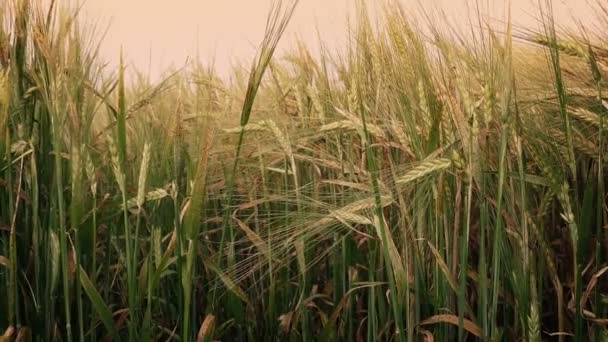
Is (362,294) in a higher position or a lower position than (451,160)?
lower

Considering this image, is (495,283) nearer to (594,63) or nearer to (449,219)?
(449,219)

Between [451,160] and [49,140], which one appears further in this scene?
[49,140]

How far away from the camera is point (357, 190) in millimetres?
1610

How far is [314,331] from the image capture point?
76.0 inches

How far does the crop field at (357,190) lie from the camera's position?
4.37 ft

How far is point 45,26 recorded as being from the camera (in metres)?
1.66

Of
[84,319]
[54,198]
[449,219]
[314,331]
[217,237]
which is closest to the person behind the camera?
[449,219]

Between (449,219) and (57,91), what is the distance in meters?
0.81

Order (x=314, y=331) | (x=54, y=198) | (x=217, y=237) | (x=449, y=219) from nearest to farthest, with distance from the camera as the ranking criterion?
1. (x=449, y=219)
2. (x=54, y=198)
3. (x=314, y=331)
4. (x=217, y=237)

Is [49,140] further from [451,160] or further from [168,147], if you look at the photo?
[451,160]

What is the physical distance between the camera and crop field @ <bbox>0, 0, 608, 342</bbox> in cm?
133

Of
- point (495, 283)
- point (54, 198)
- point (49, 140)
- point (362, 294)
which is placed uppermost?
point (49, 140)

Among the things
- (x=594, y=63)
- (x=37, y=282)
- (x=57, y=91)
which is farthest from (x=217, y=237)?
(x=594, y=63)

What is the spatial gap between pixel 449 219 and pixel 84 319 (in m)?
0.86
